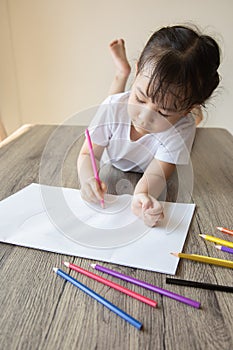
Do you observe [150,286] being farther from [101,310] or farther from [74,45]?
[74,45]

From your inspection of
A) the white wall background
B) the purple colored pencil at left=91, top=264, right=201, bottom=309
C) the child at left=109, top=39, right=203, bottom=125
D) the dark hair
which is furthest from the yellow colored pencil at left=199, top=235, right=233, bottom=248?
the white wall background

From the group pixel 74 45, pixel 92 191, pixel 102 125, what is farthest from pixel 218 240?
pixel 74 45

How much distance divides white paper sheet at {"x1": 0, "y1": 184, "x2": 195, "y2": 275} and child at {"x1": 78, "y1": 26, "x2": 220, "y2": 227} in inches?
1.1

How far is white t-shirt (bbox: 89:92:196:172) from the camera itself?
727mm

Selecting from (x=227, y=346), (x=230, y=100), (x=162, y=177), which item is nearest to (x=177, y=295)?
(x=227, y=346)

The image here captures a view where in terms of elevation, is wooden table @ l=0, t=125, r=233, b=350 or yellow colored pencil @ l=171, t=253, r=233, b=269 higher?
wooden table @ l=0, t=125, r=233, b=350

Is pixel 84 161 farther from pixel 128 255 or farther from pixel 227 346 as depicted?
pixel 227 346

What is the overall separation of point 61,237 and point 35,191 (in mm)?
176

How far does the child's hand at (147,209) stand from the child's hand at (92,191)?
6cm

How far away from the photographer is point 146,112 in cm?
62

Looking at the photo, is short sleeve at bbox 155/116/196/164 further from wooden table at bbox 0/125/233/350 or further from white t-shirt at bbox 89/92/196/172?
wooden table at bbox 0/125/233/350

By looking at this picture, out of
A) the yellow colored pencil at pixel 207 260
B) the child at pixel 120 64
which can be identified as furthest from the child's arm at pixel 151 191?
the child at pixel 120 64

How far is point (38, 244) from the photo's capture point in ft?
1.60

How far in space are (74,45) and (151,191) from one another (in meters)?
1.23
